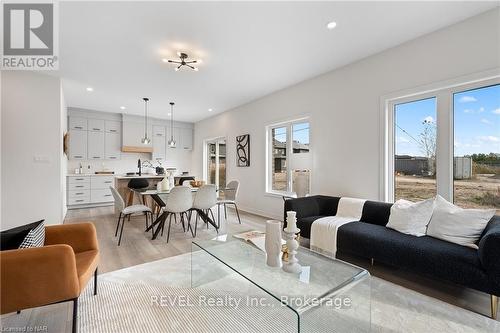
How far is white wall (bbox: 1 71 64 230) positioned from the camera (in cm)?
370

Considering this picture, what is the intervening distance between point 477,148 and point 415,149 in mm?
597

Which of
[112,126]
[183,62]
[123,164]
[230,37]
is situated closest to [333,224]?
[230,37]

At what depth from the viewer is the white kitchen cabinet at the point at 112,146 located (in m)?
6.80

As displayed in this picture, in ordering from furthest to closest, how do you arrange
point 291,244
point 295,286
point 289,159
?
point 289,159
point 291,244
point 295,286

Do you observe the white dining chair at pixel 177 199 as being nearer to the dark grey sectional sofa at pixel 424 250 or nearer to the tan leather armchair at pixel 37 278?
the dark grey sectional sofa at pixel 424 250

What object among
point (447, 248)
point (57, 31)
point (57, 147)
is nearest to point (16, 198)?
point (57, 147)

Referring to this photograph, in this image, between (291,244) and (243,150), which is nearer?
(291,244)

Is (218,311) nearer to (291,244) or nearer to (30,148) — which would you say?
(291,244)

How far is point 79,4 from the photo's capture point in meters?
2.24

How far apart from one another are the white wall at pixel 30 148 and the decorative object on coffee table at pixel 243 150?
3.57 metres

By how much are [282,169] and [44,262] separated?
4165mm

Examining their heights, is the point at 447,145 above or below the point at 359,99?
below

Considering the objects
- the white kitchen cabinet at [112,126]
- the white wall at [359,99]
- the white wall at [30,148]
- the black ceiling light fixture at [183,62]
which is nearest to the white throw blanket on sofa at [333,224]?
the white wall at [359,99]

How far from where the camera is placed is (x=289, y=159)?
4.49 m
